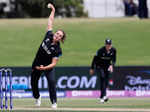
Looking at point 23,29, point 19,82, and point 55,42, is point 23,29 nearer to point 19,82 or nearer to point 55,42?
point 19,82

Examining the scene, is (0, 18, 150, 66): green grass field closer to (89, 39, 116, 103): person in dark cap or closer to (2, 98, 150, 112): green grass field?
(89, 39, 116, 103): person in dark cap

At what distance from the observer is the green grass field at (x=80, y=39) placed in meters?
29.5

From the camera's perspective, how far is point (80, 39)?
3231 centimetres

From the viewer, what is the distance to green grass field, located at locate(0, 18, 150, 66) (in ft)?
96.8

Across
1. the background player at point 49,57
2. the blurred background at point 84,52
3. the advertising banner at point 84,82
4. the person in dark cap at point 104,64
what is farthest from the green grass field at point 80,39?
the background player at point 49,57

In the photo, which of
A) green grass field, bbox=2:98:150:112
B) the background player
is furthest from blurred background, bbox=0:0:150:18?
the background player

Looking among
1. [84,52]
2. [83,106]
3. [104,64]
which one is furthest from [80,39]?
[83,106]

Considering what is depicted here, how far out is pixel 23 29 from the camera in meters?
34.2

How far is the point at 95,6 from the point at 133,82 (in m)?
22.4

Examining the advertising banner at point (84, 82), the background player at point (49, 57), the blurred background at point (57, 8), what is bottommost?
the advertising banner at point (84, 82)

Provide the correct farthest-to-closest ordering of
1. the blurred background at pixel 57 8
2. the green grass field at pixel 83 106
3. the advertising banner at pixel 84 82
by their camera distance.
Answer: the blurred background at pixel 57 8 → the advertising banner at pixel 84 82 → the green grass field at pixel 83 106

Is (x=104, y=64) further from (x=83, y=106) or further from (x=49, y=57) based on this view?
(x=49, y=57)

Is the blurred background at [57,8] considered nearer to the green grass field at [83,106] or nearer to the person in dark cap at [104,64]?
the person in dark cap at [104,64]

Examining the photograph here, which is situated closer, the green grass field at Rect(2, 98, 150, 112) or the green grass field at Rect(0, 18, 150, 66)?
the green grass field at Rect(2, 98, 150, 112)
